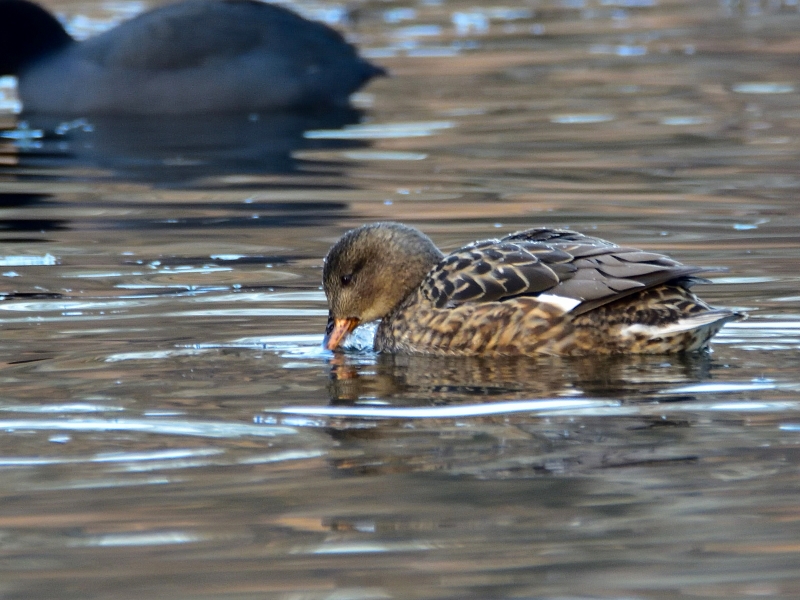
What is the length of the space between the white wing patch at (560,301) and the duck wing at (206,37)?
8599mm

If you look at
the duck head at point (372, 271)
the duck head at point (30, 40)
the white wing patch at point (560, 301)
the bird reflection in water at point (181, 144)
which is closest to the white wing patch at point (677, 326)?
the white wing patch at point (560, 301)

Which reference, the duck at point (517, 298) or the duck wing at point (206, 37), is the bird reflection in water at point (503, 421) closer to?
the duck at point (517, 298)

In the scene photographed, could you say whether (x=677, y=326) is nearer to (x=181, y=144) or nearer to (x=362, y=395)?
(x=362, y=395)

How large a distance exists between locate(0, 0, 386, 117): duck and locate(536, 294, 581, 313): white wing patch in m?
8.60

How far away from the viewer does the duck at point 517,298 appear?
6.20 metres

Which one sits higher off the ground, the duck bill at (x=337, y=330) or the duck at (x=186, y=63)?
the duck at (x=186, y=63)

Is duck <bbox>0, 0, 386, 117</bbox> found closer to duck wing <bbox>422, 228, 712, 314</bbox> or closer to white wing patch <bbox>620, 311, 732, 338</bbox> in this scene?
duck wing <bbox>422, 228, 712, 314</bbox>

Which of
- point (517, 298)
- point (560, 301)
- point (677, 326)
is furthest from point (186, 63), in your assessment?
point (677, 326)

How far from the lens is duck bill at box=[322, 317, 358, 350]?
6684 millimetres

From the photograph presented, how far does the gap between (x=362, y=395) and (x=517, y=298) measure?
96 cm

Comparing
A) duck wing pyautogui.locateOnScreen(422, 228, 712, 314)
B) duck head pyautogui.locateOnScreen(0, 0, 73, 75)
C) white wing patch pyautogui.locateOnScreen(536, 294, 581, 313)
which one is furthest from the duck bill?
duck head pyautogui.locateOnScreen(0, 0, 73, 75)

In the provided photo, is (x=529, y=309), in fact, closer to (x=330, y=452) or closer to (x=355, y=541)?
(x=330, y=452)

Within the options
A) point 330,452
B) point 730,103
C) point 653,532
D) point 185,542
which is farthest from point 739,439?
point 730,103

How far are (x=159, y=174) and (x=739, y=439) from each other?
24.3 ft
